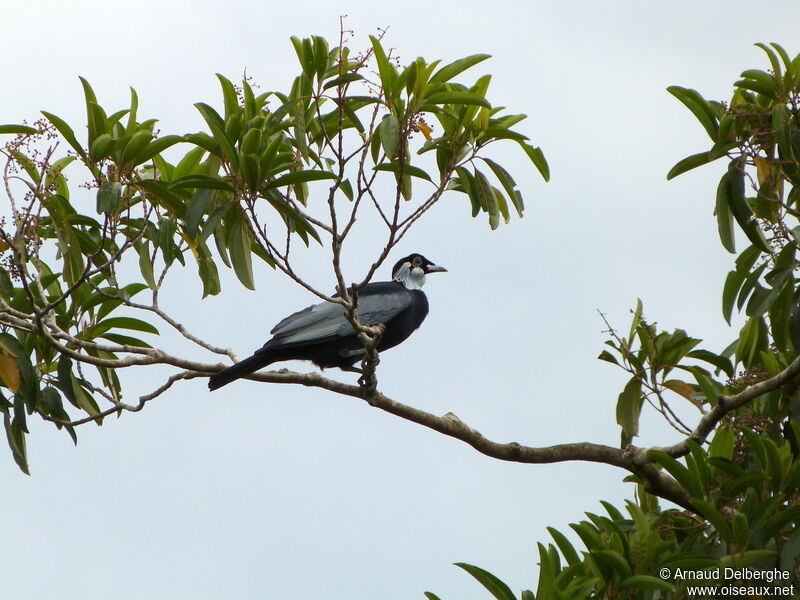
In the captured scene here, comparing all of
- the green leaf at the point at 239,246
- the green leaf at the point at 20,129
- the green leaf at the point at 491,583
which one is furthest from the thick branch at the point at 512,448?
the green leaf at the point at 20,129

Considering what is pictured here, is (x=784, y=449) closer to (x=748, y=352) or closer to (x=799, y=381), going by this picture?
(x=799, y=381)

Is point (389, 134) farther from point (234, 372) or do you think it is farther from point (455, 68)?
point (234, 372)

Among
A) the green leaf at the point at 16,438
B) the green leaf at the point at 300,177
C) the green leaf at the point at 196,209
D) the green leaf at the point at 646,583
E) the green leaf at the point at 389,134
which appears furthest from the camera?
the green leaf at the point at 16,438

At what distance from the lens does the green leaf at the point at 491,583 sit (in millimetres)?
3922

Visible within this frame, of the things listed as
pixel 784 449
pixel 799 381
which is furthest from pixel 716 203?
pixel 784 449

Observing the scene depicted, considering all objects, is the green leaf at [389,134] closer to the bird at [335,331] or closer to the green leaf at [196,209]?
the green leaf at [196,209]

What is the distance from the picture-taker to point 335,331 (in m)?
5.66

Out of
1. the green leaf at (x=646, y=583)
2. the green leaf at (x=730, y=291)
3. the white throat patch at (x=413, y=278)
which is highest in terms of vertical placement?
the white throat patch at (x=413, y=278)

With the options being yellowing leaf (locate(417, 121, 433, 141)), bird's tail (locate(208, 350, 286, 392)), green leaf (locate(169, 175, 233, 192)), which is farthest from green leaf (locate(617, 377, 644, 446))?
green leaf (locate(169, 175, 233, 192))

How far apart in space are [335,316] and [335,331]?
0.14 m

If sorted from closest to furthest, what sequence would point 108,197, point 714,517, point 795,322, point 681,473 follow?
point 714,517 → point 681,473 → point 108,197 → point 795,322

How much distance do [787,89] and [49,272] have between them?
3.59 m

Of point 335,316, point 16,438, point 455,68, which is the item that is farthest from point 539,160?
point 16,438

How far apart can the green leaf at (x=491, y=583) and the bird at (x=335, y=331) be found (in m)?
1.49
